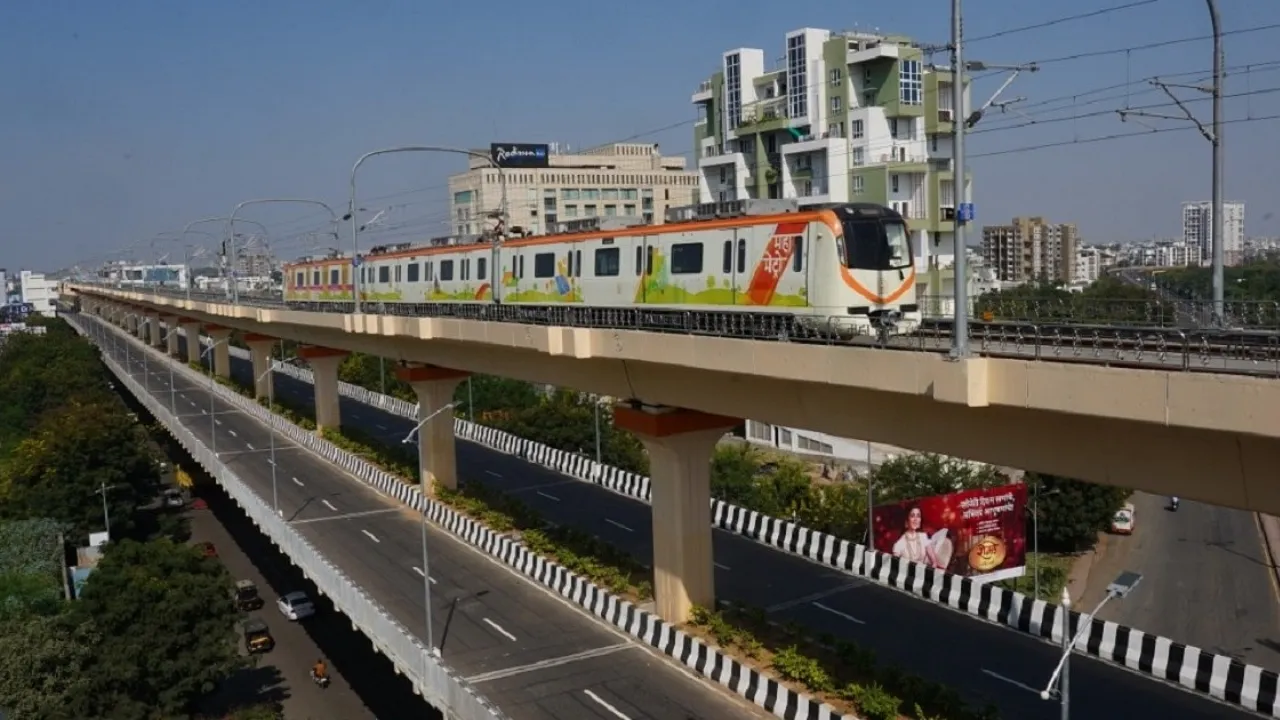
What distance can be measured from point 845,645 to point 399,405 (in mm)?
49897

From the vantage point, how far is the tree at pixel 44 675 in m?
27.2

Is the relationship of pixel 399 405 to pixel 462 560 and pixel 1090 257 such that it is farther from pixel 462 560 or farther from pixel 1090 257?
pixel 1090 257

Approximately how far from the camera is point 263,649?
3606cm

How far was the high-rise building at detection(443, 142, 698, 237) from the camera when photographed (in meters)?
116

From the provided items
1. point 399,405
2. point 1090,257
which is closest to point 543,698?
point 399,405

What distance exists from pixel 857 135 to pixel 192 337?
66685 millimetres

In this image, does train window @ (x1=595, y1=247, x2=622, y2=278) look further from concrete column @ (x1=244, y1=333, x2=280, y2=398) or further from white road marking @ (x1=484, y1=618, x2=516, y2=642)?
→ concrete column @ (x1=244, y1=333, x2=280, y2=398)

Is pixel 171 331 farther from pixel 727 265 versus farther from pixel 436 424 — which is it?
pixel 727 265

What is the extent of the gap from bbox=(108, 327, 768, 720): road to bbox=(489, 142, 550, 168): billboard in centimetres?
1244

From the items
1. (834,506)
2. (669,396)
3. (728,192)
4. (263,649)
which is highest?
(728,192)

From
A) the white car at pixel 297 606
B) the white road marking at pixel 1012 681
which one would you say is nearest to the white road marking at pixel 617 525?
the white car at pixel 297 606

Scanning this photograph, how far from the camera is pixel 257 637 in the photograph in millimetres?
36438

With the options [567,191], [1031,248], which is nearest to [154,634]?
[567,191]

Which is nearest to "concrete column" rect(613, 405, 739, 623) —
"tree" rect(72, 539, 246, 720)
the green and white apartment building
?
Result: "tree" rect(72, 539, 246, 720)
